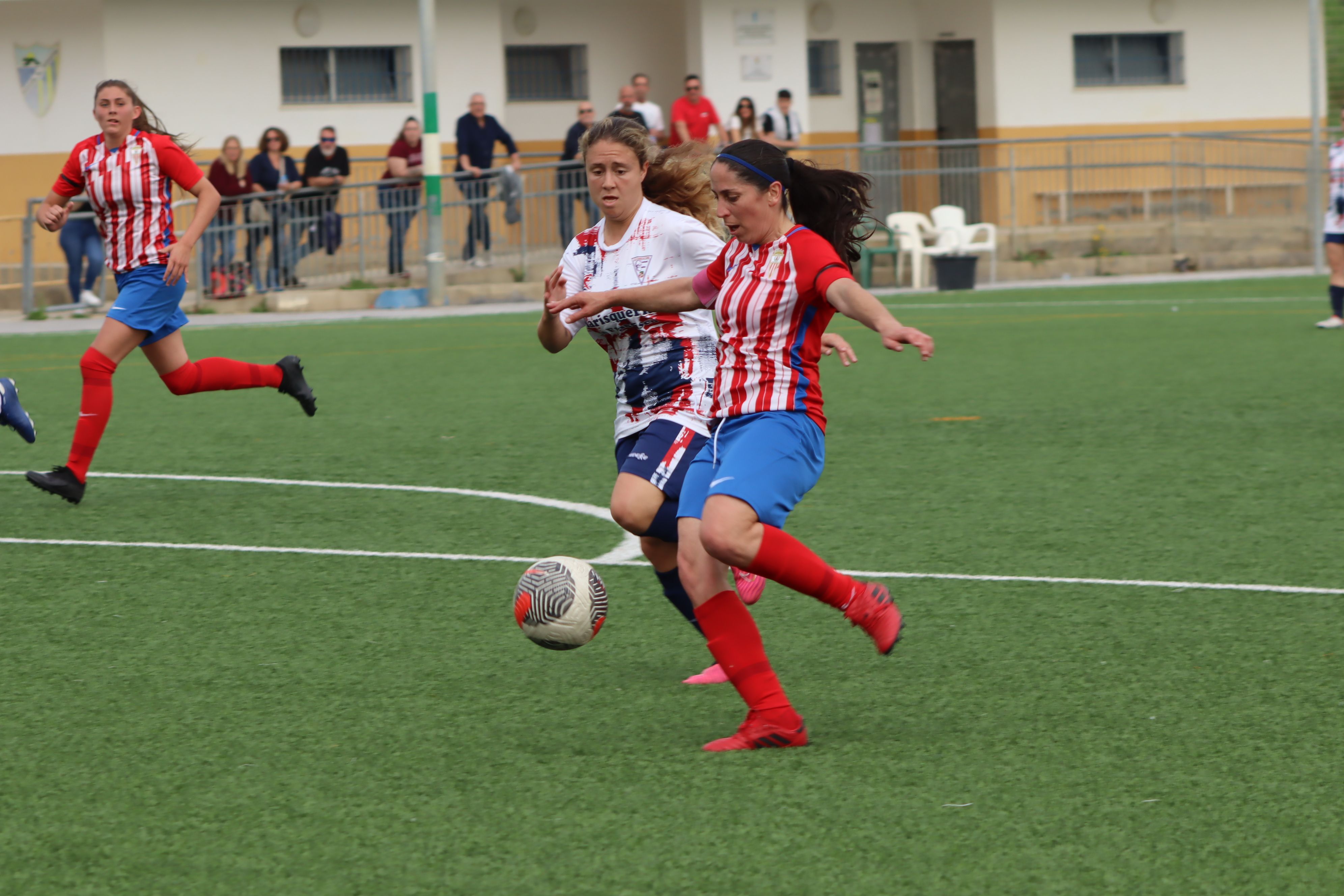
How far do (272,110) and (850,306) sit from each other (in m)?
23.0

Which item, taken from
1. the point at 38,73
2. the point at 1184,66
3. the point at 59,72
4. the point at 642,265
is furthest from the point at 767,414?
the point at 1184,66

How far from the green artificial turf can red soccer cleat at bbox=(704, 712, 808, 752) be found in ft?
0.18

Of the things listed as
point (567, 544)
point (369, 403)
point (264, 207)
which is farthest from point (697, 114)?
point (567, 544)

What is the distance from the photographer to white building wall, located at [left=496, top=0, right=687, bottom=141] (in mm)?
27844

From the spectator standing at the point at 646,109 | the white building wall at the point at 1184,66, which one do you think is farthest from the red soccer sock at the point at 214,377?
the white building wall at the point at 1184,66

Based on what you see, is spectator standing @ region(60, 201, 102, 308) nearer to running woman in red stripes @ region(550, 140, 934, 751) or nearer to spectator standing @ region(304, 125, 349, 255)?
spectator standing @ region(304, 125, 349, 255)

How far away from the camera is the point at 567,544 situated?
7.35 metres

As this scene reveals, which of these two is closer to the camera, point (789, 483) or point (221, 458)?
point (789, 483)

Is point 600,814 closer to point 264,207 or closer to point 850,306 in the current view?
point 850,306

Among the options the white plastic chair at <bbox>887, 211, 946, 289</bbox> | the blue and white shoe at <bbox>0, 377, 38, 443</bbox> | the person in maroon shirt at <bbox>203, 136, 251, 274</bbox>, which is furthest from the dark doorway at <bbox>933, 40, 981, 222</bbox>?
the blue and white shoe at <bbox>0, 377, 38, 443</bbox>

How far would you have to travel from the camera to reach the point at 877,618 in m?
4.66

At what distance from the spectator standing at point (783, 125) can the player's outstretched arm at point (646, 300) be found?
1867cm

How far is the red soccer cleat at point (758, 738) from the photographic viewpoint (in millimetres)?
4477

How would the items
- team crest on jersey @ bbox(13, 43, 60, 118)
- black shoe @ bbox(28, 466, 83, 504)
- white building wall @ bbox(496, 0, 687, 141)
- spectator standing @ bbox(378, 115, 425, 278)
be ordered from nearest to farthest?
1. black shoe @ bbox(28, 466, 83, 504)
2. spectator standing @ bbox(378, 115, 425, 278)
3. team crest on jersey @ bbox(13, 43, 60, 118)
4. white building wall @ bbox(496, 0, 687, 141)
